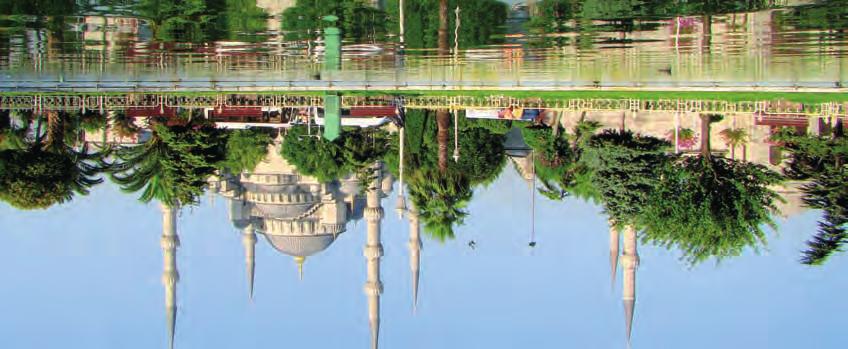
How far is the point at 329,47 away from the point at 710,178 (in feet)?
19.6

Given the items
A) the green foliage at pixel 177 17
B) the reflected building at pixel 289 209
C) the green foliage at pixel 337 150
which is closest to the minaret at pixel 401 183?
the green foliage at pixel 337 150

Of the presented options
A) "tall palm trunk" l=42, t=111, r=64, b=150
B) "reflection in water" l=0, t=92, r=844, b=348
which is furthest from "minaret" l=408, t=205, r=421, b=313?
"tall palm trunk" l=42, t=111, r=64, b=150

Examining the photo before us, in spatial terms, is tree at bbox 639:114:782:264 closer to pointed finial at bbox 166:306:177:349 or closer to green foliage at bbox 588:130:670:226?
green foliage at bbox 588:130:670:226

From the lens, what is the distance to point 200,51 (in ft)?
58.1

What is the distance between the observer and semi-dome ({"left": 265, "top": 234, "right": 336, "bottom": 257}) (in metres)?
27.3

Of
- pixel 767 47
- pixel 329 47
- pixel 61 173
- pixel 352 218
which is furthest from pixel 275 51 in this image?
pixel 352 218

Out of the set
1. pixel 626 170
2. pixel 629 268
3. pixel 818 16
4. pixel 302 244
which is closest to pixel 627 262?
pixel 629 268

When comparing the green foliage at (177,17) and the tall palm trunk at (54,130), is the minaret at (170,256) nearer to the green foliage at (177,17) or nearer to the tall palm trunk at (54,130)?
the tall palm trunk at (54,130)

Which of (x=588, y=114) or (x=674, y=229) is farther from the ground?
(x=588, y=114)

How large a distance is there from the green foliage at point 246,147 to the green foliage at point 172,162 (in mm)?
309

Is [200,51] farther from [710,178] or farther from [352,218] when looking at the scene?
[352,218]

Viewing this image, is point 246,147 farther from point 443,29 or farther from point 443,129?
point 443,29

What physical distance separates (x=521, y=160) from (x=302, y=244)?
834 cm

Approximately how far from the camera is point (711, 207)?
16.2 m
